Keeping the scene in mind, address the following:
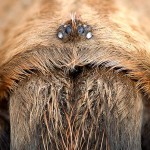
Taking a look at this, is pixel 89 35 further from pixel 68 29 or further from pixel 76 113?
pixel 76 113

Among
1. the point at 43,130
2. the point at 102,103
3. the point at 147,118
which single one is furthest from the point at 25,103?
the point at 147,118

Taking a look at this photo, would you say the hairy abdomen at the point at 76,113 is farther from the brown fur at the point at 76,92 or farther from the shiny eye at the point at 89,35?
the shiny eye at the point at 89,35

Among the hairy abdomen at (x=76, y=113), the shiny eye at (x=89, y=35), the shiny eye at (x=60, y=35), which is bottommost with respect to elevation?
the hairy abdomen at (x=76, y=113)

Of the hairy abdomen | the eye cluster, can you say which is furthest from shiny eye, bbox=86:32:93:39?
the hairy abdomen

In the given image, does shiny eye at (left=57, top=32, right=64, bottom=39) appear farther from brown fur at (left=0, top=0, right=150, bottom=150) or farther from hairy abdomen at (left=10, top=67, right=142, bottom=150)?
→ hairy abdomen at (left=10, top=67, right=142, bottom=150)

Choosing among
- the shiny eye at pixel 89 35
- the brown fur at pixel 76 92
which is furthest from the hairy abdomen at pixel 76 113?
the shiny eye at pixel 89 35

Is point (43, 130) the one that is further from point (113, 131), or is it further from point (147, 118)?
point (147, 118)
